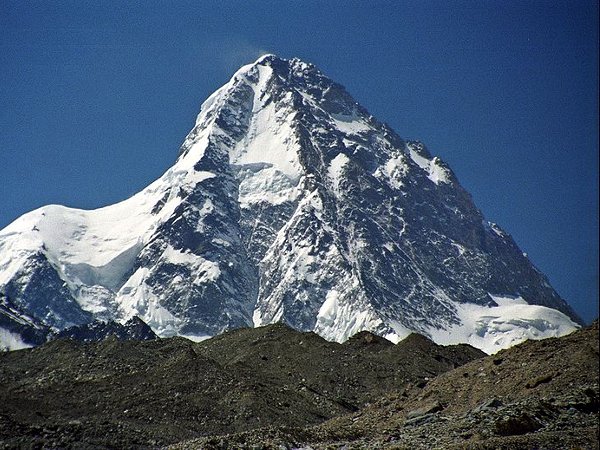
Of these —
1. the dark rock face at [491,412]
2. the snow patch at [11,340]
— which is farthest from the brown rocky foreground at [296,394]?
the snow patch at [11,340]

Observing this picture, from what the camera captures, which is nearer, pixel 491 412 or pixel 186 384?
pixel 491 412

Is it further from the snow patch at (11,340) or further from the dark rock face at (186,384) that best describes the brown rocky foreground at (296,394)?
the snow patch at (11,340)

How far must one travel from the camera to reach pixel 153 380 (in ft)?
240

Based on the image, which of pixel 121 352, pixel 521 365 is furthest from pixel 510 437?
pixel 121 352

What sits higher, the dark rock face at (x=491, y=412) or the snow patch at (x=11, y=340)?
the snow patch at (x=11, y=340)

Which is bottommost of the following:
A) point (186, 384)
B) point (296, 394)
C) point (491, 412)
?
point (491, 412)

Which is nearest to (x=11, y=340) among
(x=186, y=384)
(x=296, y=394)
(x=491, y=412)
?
(x=186, y=384)

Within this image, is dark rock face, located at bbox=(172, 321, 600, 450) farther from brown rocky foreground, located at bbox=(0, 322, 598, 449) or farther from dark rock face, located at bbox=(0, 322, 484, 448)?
dark rock face, located at bbox=(0, 322, 484, 448)

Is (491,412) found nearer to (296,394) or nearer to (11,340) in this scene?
(296,394)

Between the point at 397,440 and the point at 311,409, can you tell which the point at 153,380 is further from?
the point at 397,440

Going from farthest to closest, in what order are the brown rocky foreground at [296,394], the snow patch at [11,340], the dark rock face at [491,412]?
the snow patch at [11,340], the brown rocky foreground at [296,394], the dark rock face at [491,412]

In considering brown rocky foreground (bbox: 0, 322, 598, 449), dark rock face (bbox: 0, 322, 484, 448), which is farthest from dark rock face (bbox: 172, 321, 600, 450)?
dark rock face (bbox: 0, 322, 484, 448)

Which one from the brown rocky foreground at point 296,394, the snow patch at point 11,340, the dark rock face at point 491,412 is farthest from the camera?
the snow patch at point 11,340

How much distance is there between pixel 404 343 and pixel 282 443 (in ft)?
180
